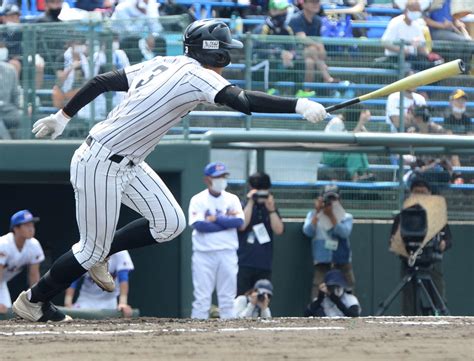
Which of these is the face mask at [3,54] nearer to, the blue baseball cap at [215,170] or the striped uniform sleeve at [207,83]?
the blue baseball cap at [215,170]

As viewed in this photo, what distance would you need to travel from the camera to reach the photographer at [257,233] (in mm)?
10703

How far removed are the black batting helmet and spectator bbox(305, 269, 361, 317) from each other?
4.42 meters

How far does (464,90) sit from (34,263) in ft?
14.8

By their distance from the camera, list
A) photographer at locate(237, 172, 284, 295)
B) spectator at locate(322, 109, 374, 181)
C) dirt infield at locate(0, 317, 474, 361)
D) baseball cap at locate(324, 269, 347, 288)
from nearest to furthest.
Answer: dirt infield at locate(0, 317, 474, 361), baseball cap at locate(324, 269, 347, 288), photographer at locate(237, 172, 284, 295), spectator at locate(322, 109, 374, 181)

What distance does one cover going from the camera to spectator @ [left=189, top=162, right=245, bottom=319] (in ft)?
33.6

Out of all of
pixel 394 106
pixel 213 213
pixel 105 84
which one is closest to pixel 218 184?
pixel 213 213

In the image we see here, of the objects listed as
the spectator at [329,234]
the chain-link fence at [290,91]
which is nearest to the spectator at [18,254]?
the chain-link fence at [290,91]

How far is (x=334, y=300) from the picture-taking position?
34.5 feet

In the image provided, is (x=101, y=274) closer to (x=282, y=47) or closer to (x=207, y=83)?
(x=207, y=83)

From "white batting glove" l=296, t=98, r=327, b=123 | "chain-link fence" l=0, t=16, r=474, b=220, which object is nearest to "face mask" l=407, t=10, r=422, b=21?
"chain-link fence" l=0, t=16, r=474, b=220

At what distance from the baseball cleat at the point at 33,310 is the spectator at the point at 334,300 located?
4.03m

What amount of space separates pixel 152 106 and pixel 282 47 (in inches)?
195

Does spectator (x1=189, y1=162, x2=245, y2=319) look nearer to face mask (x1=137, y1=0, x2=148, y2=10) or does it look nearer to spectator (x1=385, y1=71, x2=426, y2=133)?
spectator (x1=385, y1=71, x2=426, y2=133)

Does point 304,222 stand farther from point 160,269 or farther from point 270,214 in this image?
point 160,269
